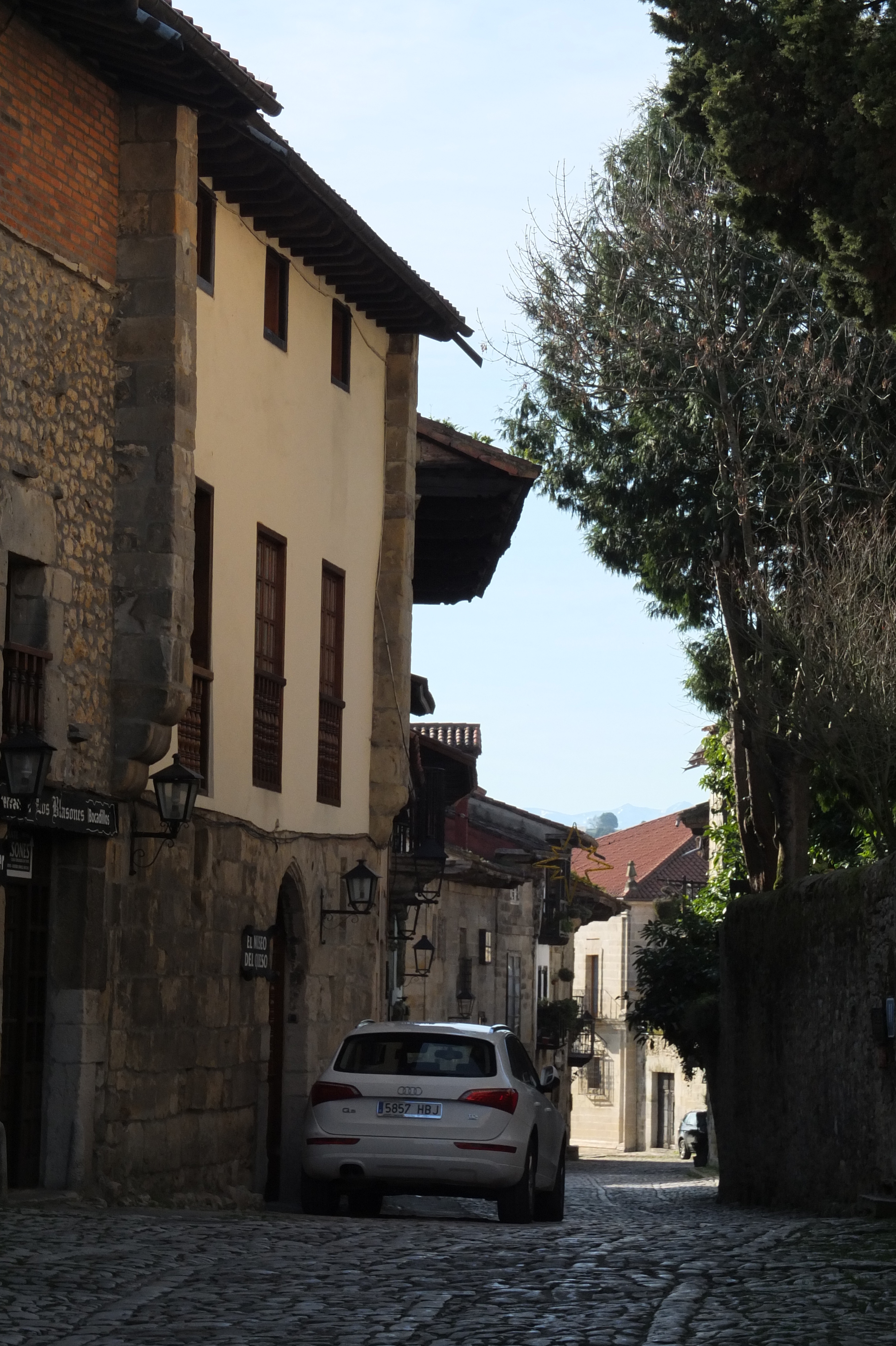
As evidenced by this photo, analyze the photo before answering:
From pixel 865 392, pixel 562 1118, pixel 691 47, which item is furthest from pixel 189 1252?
pixel 865 392

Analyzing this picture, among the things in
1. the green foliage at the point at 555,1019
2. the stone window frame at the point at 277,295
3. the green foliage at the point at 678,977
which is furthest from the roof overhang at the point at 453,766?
the green foliage at the point at 555,1019

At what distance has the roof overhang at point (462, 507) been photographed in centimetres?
2202

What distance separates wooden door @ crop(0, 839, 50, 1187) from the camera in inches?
520

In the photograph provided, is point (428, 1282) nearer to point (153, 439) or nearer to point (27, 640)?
point (27, 640)

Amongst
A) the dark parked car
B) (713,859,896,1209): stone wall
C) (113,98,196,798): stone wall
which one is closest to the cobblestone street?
(713,859,896,1209): stone wall

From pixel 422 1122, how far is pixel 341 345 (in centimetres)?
888

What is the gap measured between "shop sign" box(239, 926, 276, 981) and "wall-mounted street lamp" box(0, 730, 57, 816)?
480 centimetres

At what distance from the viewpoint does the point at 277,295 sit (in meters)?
18.2

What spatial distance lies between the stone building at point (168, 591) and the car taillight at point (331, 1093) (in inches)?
50.3

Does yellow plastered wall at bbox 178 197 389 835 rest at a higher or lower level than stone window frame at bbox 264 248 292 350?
lower

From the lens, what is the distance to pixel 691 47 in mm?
13406

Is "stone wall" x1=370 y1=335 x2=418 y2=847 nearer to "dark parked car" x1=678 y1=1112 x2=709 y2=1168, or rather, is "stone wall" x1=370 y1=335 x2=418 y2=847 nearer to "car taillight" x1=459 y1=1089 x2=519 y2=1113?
"car taillight" x1=459 y1=1089 x2=519 y2=1113

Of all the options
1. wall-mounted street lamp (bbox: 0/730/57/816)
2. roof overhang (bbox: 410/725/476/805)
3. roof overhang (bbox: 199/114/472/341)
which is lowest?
wall-mounted street lamp (bbox: 0/730/57/816)

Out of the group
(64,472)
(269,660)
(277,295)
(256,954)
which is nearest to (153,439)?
(64,472)
